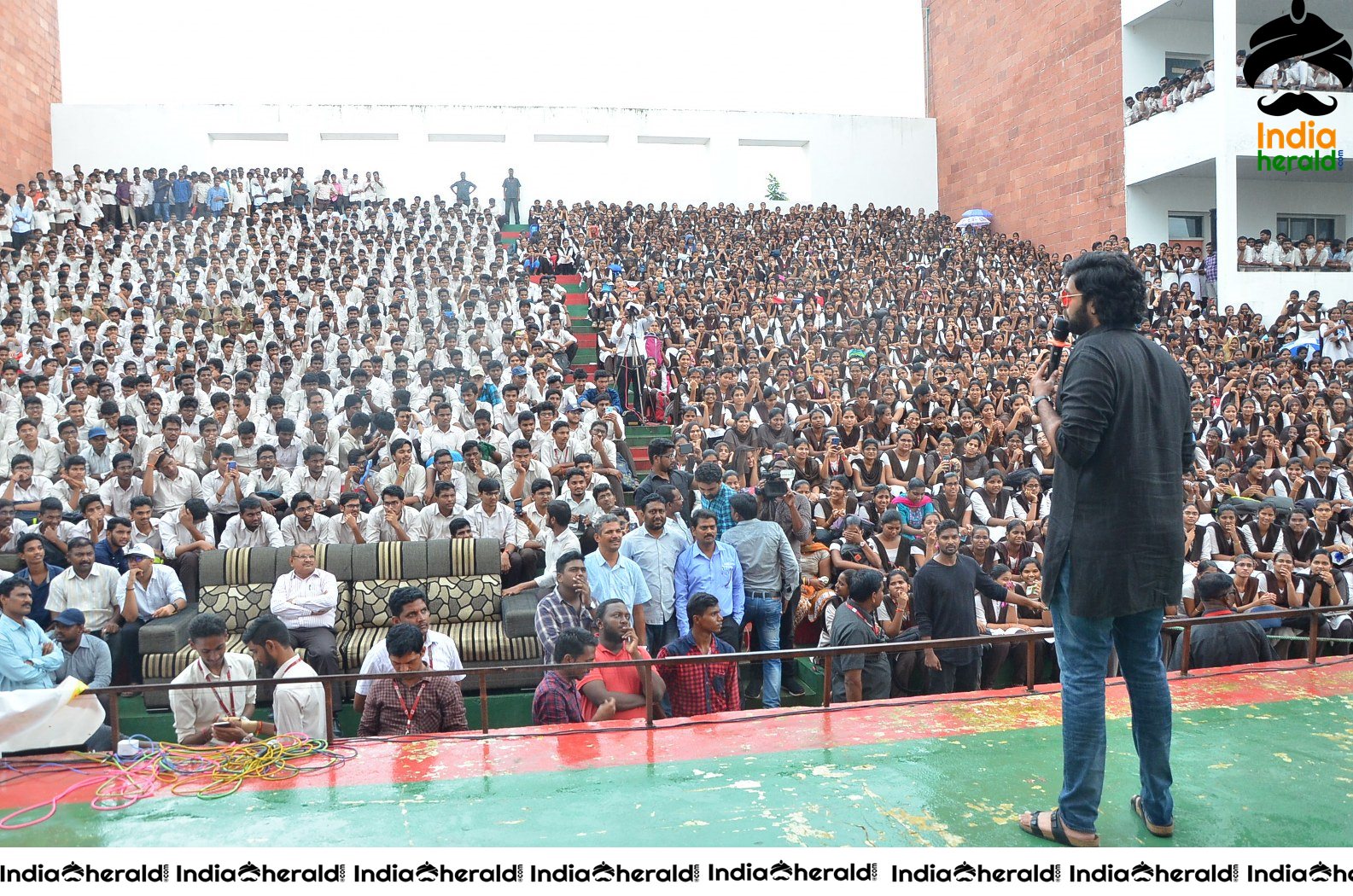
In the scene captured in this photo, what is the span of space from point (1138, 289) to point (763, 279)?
1383 centimetres

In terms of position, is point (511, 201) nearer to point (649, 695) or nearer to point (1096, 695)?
point (649, 695)

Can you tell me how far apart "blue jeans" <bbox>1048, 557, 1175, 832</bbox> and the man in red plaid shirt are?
2237 millimetres

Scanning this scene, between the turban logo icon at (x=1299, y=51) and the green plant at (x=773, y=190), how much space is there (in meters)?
9.44

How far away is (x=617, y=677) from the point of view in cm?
455

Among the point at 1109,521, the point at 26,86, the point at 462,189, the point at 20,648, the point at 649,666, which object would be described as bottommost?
the point at 20,648

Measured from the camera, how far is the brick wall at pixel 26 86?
61.4 feet

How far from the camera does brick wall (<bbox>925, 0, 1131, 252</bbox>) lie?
18.4 meters

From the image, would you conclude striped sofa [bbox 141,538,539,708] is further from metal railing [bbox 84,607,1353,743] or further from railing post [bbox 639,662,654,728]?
railing post [bbox 639,662,654,728]

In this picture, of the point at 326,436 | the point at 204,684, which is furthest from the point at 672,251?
the point at 204,684

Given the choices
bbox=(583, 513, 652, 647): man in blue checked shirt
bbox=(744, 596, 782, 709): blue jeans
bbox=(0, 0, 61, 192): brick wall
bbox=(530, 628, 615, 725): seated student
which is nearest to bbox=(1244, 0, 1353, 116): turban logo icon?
bbox=(744, 596, 782, 709): blue jeans

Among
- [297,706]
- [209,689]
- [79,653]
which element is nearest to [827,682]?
[297,706]

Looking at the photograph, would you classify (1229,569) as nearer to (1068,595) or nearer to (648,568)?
(648,568)


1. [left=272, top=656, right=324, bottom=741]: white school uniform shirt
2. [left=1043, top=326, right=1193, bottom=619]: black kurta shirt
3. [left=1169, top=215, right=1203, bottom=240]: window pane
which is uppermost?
[left=1169, top=215, right=1203, bottom=240]: window pane

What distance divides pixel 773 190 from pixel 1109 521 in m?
21.3
